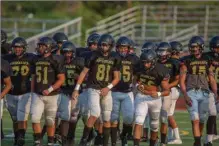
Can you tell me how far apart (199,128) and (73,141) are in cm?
218

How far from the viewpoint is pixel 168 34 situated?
30078 mm

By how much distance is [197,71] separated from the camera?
13.6 metres

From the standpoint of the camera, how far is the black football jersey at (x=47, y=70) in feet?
43.3

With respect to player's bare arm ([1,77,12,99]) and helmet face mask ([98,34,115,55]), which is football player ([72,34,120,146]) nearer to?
helmet face mask ([98,34,115,55])

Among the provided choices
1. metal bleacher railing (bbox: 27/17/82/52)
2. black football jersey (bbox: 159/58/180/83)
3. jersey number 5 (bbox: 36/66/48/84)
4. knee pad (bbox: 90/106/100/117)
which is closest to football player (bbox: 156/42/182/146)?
black football jersey (bbox: 159/58/180/83)

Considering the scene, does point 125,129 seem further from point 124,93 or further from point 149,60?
point 149,60

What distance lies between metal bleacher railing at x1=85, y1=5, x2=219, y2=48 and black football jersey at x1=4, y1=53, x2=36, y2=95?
14.7 m

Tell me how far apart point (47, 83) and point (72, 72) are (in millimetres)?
894

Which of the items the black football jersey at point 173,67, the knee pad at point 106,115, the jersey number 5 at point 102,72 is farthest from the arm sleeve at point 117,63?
the black football jersey at point 173,67

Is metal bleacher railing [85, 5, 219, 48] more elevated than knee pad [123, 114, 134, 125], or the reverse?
metal bleacher railing [85, 5, 219, 48]

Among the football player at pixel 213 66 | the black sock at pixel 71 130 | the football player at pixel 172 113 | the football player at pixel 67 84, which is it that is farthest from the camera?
the football player at pixel 172 113

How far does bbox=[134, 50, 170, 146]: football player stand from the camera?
13.0 meters

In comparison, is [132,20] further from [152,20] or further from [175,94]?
[175,94]

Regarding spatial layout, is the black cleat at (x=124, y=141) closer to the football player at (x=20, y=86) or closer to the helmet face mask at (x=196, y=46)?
the football player at (x=20, y=86)
